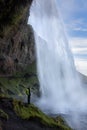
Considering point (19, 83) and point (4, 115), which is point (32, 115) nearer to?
point (4, 115)

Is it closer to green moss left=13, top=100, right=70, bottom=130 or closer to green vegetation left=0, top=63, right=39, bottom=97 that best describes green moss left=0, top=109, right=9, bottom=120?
green moss left=13, top=100, right=70, bottom=130

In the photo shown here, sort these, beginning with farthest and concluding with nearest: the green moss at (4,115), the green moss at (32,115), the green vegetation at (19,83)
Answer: the green vegetation at (19,83) < the green moss at (32,115) < the green moss at (4,115)

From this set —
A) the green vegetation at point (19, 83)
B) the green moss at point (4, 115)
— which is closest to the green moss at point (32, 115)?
the green moss at point (4, 115)

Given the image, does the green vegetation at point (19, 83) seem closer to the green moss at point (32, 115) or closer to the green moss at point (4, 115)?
the green moss at point (32, 115)

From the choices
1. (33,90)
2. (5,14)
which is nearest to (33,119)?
(5,14)

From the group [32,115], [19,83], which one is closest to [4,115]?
[32,115]

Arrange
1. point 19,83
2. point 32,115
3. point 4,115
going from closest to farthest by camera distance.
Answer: point 4,115 → point 32,115 → point 19,83

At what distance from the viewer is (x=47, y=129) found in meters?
37.0

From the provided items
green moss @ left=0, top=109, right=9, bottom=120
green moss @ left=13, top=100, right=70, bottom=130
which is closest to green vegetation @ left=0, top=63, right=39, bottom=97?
green moss @ left=13, top=100, right=70, bottom=130

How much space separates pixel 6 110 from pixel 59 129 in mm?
6933

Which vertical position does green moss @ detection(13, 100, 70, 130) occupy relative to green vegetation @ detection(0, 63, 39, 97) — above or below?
below

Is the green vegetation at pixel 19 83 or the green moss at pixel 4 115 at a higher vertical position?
the green vegetation at pixel 19 83

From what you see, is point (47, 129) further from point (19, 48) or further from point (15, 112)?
point (19, 48)

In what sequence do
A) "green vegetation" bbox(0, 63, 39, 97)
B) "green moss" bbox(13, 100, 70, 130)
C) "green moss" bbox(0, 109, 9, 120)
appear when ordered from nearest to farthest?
"green moss" bbox(0, 109, 9, 120), "green moss" bbox(13, 100, 70, 130), "green vegetation" bbox(0, 63, 39, 97)
